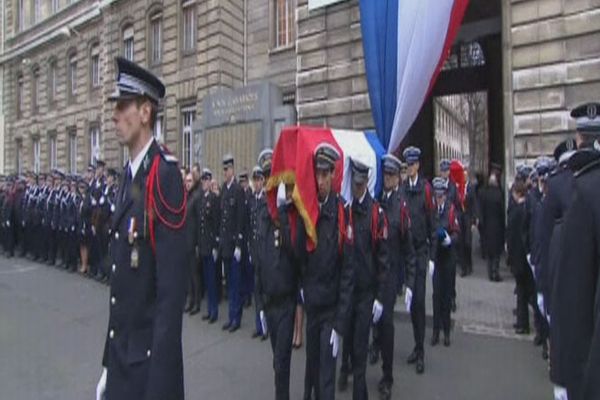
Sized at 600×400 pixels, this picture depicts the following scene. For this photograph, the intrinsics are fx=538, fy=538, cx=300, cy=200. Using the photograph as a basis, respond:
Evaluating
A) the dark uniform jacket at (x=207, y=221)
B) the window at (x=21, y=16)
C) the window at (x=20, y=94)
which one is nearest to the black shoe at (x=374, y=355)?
the dark uniform jacket at (x=207, y=221)

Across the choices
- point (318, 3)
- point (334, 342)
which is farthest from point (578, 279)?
point (318, 3)

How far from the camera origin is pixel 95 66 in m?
27.3

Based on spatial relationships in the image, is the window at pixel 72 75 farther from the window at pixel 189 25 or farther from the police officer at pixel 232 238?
the police officer at pixel 232 238

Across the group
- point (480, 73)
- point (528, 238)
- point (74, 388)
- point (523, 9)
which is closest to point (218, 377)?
point (74, 388)

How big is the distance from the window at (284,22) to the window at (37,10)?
63.9ft

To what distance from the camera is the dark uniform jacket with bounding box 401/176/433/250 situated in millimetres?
6266

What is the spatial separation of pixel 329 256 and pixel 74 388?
2.96m

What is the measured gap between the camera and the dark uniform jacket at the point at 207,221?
27.2 feet

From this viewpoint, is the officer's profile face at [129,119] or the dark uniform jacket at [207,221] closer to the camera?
the officer's profile face at [129,119]

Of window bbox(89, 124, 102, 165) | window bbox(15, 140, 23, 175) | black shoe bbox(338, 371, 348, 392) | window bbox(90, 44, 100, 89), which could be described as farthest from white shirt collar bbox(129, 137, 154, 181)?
window bbox(15, 140, 23, 175)

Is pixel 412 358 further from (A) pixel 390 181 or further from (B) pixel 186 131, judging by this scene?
(B) pixel 186 131

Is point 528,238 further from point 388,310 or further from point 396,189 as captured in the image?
point 388,310

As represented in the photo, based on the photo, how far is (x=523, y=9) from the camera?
36.6 feet

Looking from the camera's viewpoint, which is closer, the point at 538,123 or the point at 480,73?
the point at 538,123
